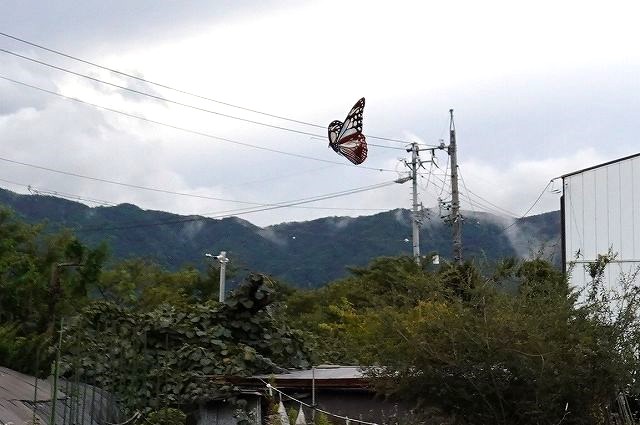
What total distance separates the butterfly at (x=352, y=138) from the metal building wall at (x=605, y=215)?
5825 mm

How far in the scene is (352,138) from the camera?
2730 cm

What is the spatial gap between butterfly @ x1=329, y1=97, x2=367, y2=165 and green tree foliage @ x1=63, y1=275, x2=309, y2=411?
11.2 m

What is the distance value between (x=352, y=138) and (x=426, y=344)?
1679 centimetres

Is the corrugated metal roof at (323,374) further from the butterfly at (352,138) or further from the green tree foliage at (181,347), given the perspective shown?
the butterfly at (352,138)

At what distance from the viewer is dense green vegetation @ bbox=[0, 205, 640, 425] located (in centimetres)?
1077

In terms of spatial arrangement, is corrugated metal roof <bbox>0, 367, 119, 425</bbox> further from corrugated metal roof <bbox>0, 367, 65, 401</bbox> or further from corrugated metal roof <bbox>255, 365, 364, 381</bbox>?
corrugated metal roof <bbox>255, 365, 364, 381</bbox>

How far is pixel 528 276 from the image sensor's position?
39.0ft

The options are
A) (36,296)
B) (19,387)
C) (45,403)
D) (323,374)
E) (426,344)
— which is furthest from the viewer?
(36,296)

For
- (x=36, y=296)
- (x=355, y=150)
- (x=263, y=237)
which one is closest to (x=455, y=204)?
(x=355, y=150)

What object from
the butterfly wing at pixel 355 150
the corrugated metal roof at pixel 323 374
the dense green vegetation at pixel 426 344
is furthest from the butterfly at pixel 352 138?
the corrugated metal roof at pixel 323 374

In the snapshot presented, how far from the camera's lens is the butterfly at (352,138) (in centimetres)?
2686

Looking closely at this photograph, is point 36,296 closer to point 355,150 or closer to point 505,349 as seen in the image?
point 505,349

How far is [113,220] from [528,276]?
12154cm

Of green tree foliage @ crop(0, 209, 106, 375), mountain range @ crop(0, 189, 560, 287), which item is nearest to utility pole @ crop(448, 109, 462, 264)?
green tree foliage @ crop(0, 209, 106, 375)
